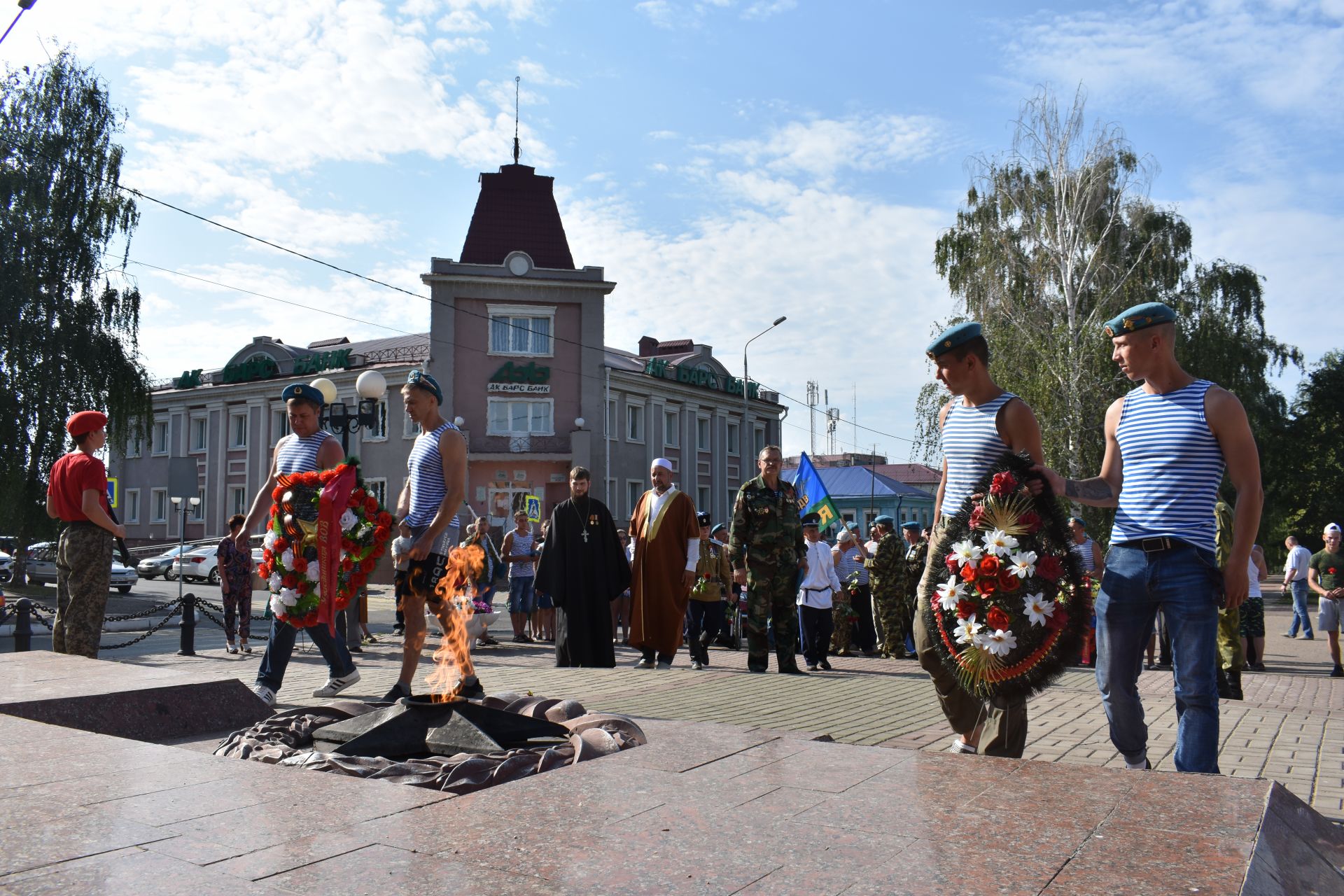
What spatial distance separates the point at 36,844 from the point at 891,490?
56926 millimetres

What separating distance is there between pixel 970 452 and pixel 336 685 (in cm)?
425

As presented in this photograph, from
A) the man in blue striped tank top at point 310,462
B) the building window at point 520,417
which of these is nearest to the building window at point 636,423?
the building window at point 520,417

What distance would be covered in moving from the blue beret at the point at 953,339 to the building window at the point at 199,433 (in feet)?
159

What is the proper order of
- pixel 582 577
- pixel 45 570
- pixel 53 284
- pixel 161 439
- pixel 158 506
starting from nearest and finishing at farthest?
pixel 582 577
pixel 53 284
pixel 45 570
pixel 158 506
pixel 161 439

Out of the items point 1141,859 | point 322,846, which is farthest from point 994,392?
point 322,846

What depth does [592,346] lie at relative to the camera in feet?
137

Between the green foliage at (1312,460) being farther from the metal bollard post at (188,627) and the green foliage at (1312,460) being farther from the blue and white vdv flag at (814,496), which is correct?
the metal bollard post at (188,627)

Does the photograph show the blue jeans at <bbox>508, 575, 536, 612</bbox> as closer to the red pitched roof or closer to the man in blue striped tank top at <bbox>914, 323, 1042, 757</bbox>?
the man in blue striped tank top at <bbox>914, 323, 1042, 757</bbox>

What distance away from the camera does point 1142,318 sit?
4.52 m

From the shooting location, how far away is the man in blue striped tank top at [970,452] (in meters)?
4.67

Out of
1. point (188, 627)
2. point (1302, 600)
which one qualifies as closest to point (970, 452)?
point (188, 627)

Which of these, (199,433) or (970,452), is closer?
(970,452)

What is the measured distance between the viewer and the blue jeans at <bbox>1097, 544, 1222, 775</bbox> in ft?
13.8

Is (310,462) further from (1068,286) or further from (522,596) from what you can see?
(1068,286)
